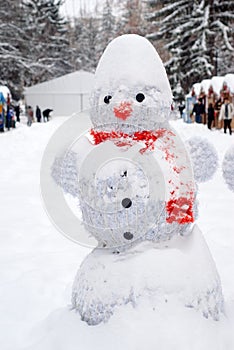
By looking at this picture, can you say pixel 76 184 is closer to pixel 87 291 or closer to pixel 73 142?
pixel 73 142

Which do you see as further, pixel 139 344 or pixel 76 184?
pixel 76 184

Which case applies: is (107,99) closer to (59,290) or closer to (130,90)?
(130,90)

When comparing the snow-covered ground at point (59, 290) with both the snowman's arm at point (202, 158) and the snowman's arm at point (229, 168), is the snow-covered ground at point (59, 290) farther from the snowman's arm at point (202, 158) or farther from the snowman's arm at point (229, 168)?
the snowman's arm at point (229, 168)

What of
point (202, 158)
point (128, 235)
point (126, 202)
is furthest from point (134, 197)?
point (202, 158)

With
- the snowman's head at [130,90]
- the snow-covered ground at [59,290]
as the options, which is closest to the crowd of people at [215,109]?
the snow-covered ground at [59,290]


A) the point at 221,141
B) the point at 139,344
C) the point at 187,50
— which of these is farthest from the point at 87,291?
the point at 187,50

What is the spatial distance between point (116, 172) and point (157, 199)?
12.0 inches

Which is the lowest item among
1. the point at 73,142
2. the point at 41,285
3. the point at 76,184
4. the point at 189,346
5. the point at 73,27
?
the point at 73,27

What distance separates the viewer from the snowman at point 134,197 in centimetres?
279

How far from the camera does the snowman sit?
110 inches

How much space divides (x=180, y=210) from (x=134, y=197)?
33cm

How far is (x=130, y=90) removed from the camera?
2842mm

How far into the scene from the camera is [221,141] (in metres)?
15.6

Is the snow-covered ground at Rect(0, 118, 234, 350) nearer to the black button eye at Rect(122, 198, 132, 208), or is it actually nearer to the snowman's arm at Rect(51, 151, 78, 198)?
the black button eye at Rect(122, 198, 132, 208)
